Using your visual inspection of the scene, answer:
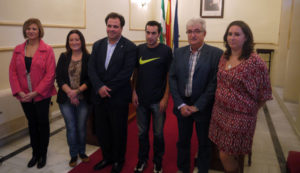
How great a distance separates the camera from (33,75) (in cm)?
250

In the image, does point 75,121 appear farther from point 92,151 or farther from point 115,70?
point 115,70

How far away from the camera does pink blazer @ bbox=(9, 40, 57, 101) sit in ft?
8.17

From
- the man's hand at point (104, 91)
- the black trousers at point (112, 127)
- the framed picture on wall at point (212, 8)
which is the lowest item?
the black trousers at point (112, 127)

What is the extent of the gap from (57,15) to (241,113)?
11.0ft

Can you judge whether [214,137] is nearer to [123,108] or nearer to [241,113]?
[241,113]

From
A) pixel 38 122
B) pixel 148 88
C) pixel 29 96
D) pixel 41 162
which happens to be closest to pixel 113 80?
pixel 148 88

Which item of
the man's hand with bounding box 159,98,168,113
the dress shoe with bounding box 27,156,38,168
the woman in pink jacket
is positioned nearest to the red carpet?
the dress shoe with bounding box 27,156,38,168

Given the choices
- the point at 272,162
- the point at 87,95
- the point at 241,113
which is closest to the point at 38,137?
the point at 87,95

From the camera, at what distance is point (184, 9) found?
762cm

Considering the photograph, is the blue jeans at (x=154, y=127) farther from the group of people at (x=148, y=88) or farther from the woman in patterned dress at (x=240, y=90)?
the woman in patterned dress at (x=240, y=90)

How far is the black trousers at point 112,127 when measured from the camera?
2445 millimetres

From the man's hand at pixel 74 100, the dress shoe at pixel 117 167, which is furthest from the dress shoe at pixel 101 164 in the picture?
the man's hand at pixel 74 100

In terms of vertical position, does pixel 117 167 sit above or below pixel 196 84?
below

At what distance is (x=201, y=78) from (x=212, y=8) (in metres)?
5.87
